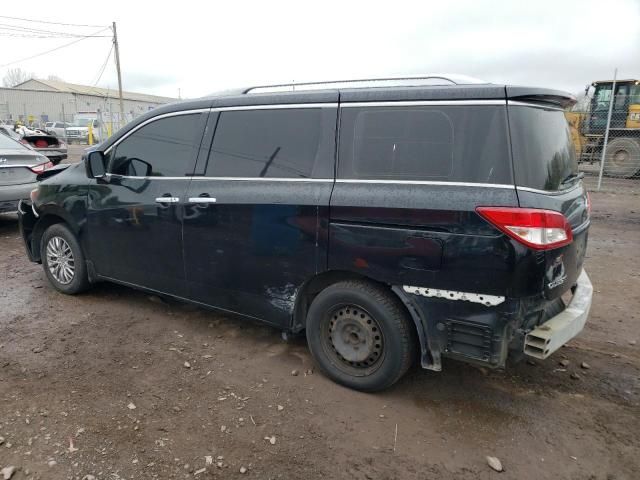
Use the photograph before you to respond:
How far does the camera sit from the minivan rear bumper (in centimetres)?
259

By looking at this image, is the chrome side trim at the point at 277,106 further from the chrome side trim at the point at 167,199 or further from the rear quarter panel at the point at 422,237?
the chrome side trim at the point at 167,199

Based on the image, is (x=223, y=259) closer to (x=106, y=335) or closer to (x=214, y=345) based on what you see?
(x=214, y=345)

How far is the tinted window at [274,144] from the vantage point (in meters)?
3.08

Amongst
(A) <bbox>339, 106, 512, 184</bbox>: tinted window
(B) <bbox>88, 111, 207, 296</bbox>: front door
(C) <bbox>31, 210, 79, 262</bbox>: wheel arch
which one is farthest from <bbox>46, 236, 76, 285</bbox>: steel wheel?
(A) <bbox>339, 106, 512, 184</bbox>: tinted window

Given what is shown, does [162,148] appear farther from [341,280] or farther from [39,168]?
[39,168]

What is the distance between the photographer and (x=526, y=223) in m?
2.45

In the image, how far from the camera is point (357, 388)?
309 cm

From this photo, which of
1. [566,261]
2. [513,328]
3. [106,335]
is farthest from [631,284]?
[106,335]

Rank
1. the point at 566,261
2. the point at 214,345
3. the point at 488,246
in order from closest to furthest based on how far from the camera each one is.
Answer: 1. the point at 488,246
2. the point at 566,261
3. the point at 214,345

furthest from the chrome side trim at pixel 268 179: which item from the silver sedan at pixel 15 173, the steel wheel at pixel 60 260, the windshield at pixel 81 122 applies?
the windshield at pixel 81 122

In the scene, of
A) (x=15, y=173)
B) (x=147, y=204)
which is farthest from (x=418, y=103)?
(x=15, y=173)

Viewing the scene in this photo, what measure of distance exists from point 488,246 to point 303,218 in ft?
3.79

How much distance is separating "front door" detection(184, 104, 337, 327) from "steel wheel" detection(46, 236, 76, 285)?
167 cm

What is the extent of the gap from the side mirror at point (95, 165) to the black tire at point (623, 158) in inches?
588
